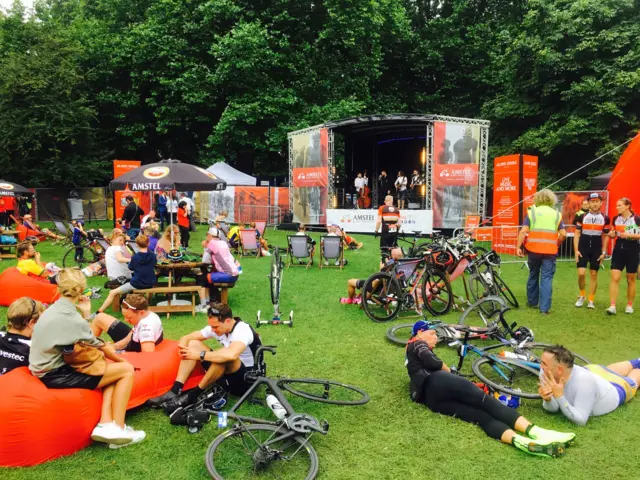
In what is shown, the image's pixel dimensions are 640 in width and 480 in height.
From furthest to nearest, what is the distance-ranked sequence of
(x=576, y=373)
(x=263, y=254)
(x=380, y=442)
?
(x=263, y=254) → (x=576, y=373) → (x=380, y=442)

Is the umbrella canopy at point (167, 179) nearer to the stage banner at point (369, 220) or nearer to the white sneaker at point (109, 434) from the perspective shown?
the white sneaker at point (109, 434)

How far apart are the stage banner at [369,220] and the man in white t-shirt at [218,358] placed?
1400cm

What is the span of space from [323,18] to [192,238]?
48.4ft

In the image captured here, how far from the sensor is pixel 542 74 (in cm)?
2258

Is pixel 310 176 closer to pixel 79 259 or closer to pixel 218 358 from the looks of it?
pixel 79 259

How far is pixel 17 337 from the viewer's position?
163 inches

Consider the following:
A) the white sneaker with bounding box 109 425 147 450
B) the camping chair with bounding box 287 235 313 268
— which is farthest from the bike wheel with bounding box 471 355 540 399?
the camping chair with bounding box 287 235 313 268

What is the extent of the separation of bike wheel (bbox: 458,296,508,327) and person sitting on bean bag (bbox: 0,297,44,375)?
4.93 meters

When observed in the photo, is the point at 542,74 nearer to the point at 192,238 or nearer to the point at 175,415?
the point at 192,238

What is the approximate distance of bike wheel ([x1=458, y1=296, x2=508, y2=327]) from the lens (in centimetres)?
658

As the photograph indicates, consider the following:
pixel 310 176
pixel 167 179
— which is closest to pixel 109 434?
pixel 167 179

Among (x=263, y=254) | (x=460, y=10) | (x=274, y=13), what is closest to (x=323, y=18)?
(x=274, y=13)

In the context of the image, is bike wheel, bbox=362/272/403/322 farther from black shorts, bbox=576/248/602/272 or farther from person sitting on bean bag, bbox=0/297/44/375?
person sitting on bean bag, bbox=0/297/44/375

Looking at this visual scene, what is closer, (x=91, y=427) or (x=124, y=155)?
(x=91, y=427)
